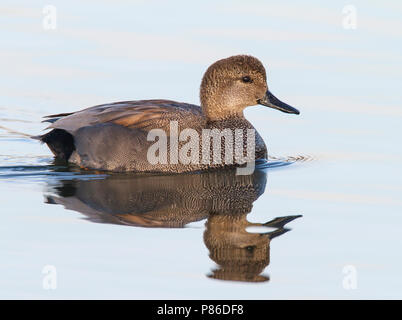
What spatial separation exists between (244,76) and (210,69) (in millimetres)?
397

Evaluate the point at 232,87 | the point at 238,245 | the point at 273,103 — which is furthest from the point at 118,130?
the point at 238,245

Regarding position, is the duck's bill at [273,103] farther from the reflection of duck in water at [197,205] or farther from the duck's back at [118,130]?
the reflection of duck in water at [197,205]

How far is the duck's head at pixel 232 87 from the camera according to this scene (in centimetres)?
1044

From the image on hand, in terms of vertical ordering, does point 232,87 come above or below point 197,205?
above

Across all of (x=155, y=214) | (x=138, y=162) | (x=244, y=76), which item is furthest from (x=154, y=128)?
(x=155, y=214)

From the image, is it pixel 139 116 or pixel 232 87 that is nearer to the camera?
pixel 139 116

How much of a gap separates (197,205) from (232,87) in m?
2.29

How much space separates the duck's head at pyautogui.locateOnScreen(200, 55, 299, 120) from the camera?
10.4 meters

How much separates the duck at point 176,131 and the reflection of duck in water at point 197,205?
215 mm

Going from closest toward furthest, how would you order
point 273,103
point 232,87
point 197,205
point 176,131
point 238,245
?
1. point 238,245
2. point 197,205
3. point 176,131
4. point 232,87
5. point 273,103

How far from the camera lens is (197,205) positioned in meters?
8.62

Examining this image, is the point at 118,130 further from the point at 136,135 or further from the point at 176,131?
the point at 176,131

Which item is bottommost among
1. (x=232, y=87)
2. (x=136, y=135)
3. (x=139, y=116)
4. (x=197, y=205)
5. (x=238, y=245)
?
(x=238, y=245)

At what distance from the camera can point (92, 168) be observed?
1027cm
